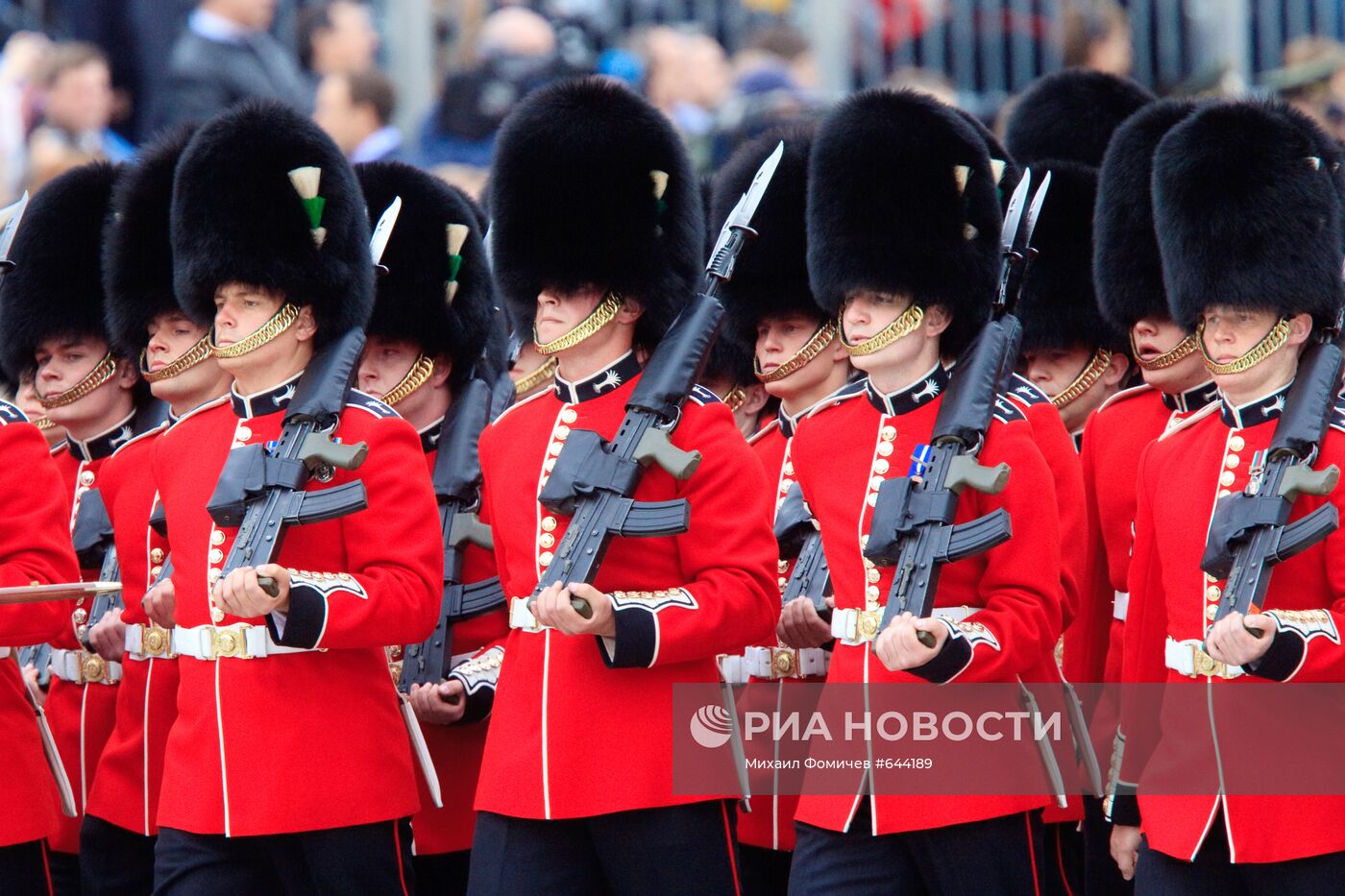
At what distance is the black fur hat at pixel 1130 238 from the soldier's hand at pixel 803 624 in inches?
38.9

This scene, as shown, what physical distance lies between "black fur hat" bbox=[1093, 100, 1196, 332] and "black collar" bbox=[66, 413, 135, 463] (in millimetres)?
2429

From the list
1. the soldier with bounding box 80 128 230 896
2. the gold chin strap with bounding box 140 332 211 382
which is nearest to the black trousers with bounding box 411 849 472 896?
the soldier with bounding box 80 128 230 896

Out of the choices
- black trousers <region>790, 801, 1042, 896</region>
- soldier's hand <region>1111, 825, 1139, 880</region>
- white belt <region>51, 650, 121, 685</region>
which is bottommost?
white belt <region>51, 650, 121, 685</region>

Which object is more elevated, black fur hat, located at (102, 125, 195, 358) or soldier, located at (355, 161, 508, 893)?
black fur hat, located at (102, 125, 195, 358)

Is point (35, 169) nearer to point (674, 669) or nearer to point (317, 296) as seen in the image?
point (317, 296)

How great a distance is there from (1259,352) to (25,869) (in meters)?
2.71

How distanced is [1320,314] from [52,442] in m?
3.24

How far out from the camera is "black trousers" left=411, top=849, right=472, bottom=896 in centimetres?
531

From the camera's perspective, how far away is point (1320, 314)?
4.35 metres

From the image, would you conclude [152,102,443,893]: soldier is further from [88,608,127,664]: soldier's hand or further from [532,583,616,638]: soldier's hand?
[88,608,127,664]: soldier's hand

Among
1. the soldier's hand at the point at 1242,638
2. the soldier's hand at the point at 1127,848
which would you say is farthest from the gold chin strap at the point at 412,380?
the soldier's hand at the point at 1242,638

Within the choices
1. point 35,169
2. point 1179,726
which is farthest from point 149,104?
point 1179,726

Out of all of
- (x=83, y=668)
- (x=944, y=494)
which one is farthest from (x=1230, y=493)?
(x=83, y=668)

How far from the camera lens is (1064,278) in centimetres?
583
